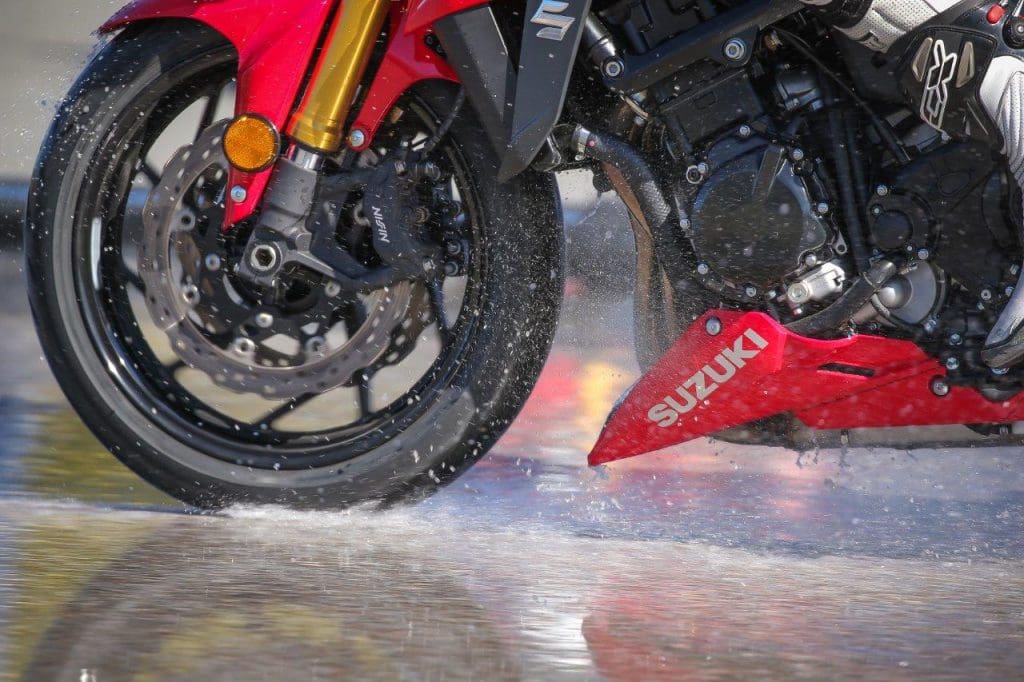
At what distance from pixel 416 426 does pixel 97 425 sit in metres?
0.66

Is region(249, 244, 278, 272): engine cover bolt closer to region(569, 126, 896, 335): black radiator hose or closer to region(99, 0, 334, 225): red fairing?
region(99, 0, 334, 225): red fairing

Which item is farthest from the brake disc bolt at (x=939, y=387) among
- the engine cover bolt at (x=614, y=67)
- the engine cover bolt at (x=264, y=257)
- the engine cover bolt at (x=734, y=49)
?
the engine cover bolt at (x=264, y=257)

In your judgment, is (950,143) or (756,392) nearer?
(950,143)

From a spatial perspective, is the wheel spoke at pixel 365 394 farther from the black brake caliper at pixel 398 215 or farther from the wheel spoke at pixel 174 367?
the wheel spoke at pixel 174 367

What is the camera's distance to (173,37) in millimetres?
2334

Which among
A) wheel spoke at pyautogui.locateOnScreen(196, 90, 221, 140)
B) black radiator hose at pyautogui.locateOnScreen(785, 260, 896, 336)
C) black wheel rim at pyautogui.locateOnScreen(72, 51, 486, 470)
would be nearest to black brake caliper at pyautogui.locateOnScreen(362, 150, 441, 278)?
black wheel rim at pyautogui.locateOnScreen(72, 51, 486, 470)

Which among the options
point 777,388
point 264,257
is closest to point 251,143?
point 264,257

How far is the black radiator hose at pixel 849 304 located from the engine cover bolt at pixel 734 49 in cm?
44

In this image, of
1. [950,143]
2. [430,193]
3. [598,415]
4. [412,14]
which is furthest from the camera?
[598,415]

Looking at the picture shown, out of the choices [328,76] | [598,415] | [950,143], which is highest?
[328,76]

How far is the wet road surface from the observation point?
4.80 feet

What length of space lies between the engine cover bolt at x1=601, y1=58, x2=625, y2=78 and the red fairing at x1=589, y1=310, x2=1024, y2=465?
0.48 meters

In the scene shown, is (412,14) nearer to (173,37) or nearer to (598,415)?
(173,37)

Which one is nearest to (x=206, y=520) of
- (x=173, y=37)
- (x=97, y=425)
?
(x=97, y=425)
